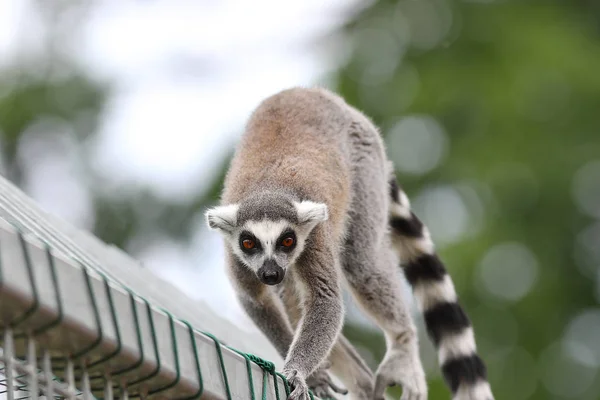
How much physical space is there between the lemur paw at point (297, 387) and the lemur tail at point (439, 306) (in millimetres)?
1877

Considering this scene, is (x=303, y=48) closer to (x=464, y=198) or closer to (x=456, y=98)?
(x=456, y=98)

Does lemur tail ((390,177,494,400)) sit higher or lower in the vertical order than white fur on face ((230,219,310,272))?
lower

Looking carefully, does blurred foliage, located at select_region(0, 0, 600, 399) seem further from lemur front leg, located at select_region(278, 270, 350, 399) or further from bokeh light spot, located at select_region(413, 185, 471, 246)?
lemur front leg, located at select_region(278, 270, 350, 399)

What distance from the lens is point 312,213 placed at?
4.89 metres

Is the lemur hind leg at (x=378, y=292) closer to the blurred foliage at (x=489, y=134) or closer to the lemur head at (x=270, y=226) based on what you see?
the lemur head at (x=270, y=226)

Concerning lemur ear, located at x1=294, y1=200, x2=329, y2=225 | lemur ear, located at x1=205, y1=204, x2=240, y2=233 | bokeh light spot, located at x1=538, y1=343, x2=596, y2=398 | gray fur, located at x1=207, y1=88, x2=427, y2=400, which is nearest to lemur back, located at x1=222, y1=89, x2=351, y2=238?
gray fur, located at x1=207, y1=88, x2=427, y2=400

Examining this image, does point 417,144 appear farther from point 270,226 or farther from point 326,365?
point 270,226

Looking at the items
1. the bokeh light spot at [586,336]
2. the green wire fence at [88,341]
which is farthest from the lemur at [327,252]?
the bokeh light spot at [586,336]

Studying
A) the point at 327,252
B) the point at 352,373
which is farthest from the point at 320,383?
the point at 327,252

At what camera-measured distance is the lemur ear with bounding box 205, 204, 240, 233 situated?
16.6 feet

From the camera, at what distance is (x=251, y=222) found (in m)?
4.95

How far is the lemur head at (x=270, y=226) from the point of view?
4879 millimetres

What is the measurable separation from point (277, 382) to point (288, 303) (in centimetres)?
215

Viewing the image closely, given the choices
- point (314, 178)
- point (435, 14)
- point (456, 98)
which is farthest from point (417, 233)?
point (435, 14)
